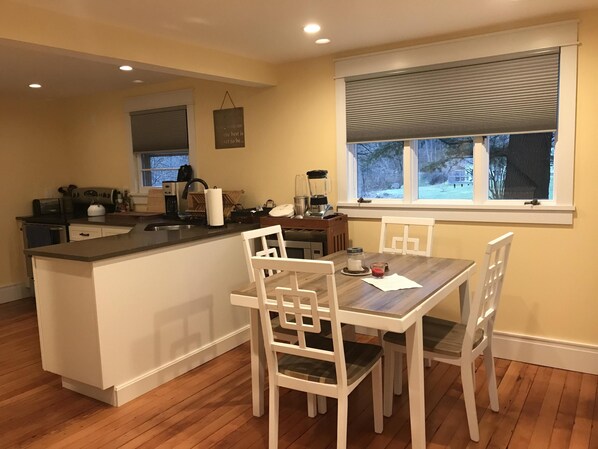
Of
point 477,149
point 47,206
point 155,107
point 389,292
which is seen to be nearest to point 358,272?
point 389,292

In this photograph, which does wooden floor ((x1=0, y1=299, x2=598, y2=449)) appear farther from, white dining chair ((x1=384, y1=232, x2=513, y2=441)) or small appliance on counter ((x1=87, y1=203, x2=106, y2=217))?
small appliance on counter ((x1=87, y1=203, x2=106, y2=217))

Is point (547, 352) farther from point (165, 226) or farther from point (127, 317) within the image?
point (165, 226)

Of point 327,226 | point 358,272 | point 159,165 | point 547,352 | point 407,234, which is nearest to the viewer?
point 358,272

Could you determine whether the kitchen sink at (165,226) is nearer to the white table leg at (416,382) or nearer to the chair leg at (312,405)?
the chair leg at (312,405)

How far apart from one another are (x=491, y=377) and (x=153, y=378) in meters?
1.99

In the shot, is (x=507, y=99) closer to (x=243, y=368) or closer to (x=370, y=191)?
(x=370, y=191)

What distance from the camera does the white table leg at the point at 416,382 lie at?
2170 mm

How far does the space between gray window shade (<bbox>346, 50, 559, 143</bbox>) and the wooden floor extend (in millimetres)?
1598

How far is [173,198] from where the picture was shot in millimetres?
4543

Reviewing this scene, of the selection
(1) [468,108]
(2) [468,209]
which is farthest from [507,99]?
(2) [468,209]

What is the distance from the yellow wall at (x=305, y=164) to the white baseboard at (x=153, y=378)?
134 centimetres

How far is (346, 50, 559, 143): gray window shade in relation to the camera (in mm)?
3080

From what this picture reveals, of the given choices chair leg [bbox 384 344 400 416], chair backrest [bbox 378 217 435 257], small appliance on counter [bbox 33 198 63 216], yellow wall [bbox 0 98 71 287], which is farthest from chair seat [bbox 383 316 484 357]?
yellow wall [bbox 0 98 71 287]

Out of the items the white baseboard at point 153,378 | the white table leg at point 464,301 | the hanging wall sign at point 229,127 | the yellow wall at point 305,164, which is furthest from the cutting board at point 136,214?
the white table leg at point 464,301
